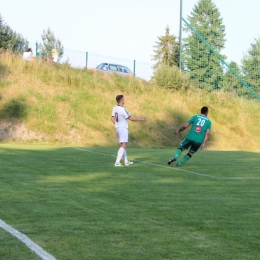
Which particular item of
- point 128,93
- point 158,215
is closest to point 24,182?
point 158,215

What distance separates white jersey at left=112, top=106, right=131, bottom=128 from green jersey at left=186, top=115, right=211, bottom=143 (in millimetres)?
1845

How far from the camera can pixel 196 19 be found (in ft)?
145

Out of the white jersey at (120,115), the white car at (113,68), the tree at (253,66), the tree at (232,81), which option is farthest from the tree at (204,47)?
the white jersey at (120,115)

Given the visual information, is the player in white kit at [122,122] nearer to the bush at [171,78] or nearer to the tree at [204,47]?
the bush at [171,78]

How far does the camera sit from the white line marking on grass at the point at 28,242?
6459 mm

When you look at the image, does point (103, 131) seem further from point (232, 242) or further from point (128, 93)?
point (232, 242)

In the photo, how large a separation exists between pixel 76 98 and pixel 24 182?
25.5 meters

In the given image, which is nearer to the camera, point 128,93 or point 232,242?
point 232,242

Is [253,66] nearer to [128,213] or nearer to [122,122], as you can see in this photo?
[122,122]

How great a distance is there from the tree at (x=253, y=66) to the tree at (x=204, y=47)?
198 centimetres

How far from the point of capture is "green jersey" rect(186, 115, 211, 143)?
1925cm

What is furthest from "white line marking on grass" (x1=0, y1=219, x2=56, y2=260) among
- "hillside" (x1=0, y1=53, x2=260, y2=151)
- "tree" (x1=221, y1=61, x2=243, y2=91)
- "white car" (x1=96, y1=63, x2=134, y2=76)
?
"white car" (x1=96, y1=63, x2=134, y2=76)

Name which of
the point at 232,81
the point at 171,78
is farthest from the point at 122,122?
the point at 232,81

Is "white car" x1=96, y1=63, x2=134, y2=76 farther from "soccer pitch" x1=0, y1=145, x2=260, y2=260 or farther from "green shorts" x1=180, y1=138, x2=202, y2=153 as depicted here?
"soccer pitch" x1=0, y1=145, x2=260, y2=260
